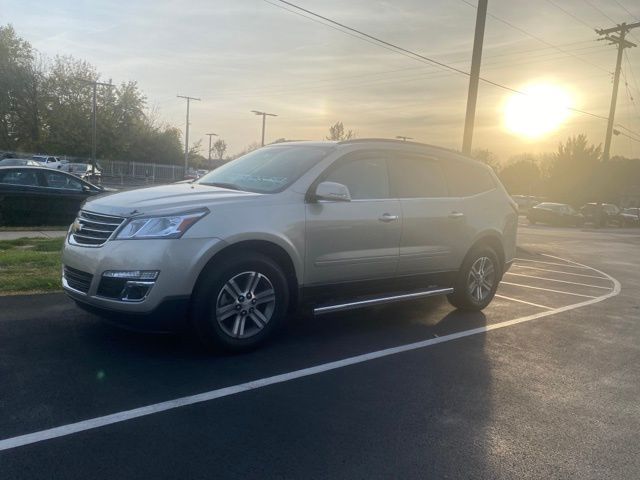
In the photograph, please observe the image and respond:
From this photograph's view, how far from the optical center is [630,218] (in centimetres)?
4512

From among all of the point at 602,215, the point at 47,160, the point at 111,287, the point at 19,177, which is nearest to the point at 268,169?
the point at 111,287

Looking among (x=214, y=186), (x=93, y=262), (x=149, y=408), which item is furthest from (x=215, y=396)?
(x=214, y=186)

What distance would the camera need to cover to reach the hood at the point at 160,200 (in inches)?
179

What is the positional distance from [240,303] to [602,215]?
42575mm

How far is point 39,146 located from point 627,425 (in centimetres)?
5998

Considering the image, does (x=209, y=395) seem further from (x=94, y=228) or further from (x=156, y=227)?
(x=94, y=228)

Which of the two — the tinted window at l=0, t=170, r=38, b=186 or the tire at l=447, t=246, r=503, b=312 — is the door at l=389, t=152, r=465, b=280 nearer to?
the tire at l=447, t=246, r=503, b=312

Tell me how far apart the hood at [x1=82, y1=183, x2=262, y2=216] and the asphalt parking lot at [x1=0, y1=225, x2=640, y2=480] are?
1.21 m

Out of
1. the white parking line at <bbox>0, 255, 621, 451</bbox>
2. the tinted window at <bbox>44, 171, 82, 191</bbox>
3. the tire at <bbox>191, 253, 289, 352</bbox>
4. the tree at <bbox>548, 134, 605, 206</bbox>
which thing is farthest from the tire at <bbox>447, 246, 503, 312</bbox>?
the tree at <bbox>548, 134, 605, 206</bbox>

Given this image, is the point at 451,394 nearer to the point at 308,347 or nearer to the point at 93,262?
the point at 308,347

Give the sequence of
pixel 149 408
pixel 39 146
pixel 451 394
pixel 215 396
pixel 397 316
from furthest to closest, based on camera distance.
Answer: pixel 39 146 → pixel 397 316 → pixel 451 394 → pixel 215 396 → pixel 149 408

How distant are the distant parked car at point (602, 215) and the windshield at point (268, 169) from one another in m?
39.1

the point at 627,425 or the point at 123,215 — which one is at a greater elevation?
the point at 123,215

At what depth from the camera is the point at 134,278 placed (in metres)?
4.33
